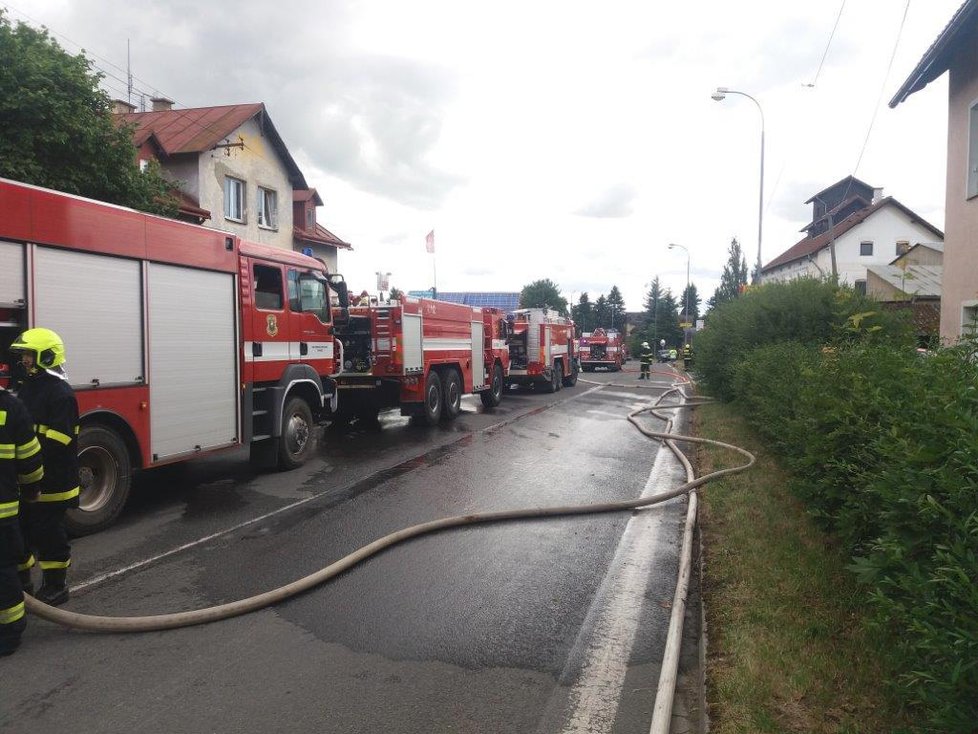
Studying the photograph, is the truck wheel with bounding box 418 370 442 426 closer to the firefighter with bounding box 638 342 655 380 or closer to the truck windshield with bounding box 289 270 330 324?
the truck windshield with bounding box 289 270 330 324

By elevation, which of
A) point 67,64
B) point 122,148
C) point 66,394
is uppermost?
point 67,64

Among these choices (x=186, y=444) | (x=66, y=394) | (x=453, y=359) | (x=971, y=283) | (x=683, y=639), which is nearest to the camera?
(x=683, y=639)

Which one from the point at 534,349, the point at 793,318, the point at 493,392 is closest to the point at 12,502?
the point at 793,318

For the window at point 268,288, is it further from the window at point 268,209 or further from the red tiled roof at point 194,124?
the window at point 268,209

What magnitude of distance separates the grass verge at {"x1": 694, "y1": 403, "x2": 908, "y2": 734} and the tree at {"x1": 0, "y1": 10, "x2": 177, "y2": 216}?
40.7 ft

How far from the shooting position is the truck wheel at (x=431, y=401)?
14.0 m

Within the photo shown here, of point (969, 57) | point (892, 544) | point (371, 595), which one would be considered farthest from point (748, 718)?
point (969, 57)

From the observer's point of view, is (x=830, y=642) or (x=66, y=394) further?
(x=66, y=394)

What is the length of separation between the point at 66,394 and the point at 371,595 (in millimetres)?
2305

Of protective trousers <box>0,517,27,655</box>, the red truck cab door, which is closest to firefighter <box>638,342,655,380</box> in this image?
the red truck cab door

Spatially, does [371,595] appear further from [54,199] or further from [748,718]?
[54,199]

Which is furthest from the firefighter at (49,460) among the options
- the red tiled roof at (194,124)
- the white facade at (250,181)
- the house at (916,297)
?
the red tiled roof at (194,124)

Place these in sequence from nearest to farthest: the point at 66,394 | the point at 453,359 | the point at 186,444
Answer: the point at 66,394 → the point at 186,444 → the point at 453,359

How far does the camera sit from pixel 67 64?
13.2 meters
